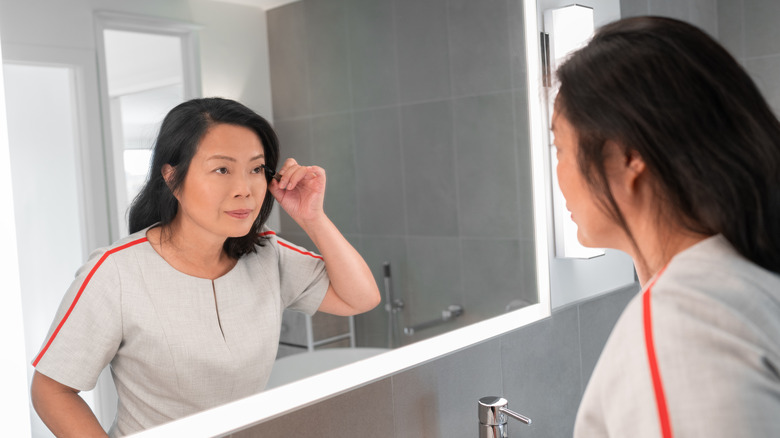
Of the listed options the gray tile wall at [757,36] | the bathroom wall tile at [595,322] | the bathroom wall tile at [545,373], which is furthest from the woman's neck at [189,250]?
the gray tile wall at [757,36]

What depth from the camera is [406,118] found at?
1.11m

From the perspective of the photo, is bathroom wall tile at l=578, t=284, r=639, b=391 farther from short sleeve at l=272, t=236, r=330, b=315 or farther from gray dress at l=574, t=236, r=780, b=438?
gray dress at l=574, t=236, r=780, b=438

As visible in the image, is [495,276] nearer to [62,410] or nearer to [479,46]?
[479,46]

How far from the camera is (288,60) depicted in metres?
0.86

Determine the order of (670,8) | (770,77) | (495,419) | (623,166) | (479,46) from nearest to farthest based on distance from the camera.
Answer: (623,166), (495,419), (479,46), (670,8), (770,77)

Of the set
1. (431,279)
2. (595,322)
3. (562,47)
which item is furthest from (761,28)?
(431,279)

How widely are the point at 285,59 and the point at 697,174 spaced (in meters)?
0.56

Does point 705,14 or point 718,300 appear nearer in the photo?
point 718,300

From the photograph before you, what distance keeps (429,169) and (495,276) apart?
25cm

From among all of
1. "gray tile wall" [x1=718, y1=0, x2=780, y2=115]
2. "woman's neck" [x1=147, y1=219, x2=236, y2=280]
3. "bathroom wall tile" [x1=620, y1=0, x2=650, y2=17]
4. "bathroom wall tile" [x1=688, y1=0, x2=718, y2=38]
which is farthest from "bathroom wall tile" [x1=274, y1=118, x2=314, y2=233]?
"gray tile wall" [x1=718, y1=0, x2=780, y2=115]

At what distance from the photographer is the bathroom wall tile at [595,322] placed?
139cm

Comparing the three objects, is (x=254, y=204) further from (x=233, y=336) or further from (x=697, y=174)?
(x=697, y=174)

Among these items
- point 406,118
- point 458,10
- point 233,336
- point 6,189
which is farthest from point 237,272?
point 458,10

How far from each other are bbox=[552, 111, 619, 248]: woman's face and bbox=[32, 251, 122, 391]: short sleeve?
481mm
